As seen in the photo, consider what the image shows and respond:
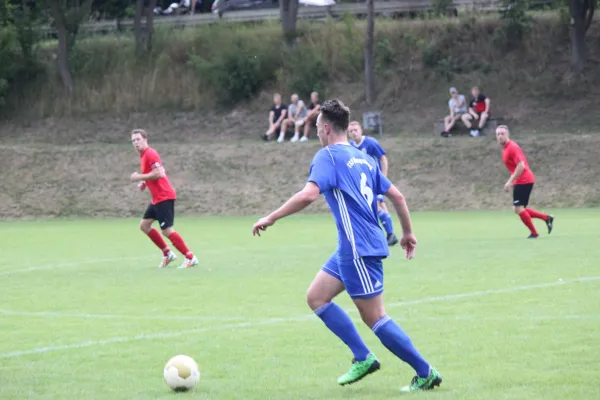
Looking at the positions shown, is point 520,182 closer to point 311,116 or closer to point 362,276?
point 362,276

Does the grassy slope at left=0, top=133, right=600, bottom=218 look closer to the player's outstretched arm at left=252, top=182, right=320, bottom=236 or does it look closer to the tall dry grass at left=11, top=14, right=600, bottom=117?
the tall dry grass at left=11, top=14, right=600, bottom=117

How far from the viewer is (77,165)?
33.6 metres

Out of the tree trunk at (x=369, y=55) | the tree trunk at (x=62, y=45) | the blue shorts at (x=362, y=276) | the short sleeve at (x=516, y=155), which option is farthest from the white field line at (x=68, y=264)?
the tree trunk at (x=62, y=45)

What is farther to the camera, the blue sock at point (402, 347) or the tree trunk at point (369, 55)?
the tree trunk at point (369, 55)

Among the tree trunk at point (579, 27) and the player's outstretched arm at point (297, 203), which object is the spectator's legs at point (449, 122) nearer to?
the tree trunk at point (579, 27)

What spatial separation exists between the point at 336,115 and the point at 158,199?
8786mm

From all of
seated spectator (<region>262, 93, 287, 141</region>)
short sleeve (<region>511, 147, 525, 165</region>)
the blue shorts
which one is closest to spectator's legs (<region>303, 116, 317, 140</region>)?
seated spectator (<region>262, 93, 287, 141</region>)

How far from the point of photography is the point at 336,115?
7359mm

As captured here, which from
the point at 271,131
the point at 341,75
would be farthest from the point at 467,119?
the point at 341,75

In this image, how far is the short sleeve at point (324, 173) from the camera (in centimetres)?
718

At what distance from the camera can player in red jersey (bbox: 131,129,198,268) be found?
15617 mm

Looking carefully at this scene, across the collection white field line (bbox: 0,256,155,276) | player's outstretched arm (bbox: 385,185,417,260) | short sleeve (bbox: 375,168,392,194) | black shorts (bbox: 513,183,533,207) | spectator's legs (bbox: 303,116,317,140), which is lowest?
spectator's legs (bbox: 303,116,317,140)

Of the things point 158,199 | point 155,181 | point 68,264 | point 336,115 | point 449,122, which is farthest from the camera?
point 449,122

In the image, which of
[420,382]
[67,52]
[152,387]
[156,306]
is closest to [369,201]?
[420,382]
